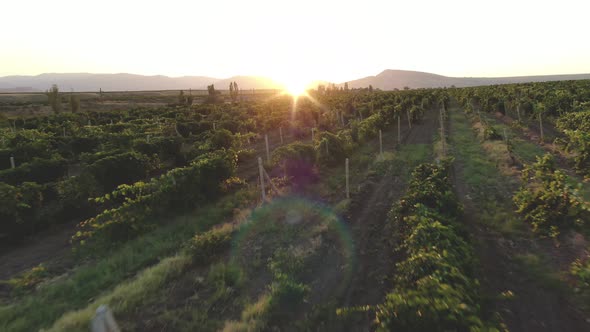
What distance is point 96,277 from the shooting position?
735 cm

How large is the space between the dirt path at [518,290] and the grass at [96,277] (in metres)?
8.33

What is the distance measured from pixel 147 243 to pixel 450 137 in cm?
2255

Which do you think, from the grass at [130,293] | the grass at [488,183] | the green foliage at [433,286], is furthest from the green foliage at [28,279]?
the grass at [488,183]

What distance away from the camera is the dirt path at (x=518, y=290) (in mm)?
5281

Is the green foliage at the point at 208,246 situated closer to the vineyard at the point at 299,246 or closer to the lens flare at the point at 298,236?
the vineyard at the point at 299,246

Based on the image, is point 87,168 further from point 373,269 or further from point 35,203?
point 373,269

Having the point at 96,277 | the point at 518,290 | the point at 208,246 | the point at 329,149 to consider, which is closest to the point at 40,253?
the point at 96,277

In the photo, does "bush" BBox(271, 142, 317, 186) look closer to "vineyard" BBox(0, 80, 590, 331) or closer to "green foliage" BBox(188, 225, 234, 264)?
"vineyard" BBox(0, 80, 590, 331)

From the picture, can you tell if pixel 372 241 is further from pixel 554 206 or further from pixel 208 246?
pixel 554 206

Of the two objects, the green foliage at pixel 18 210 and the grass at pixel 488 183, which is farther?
the grass at pixel 488 183

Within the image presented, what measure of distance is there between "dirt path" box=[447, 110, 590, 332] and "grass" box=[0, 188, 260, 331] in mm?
8329

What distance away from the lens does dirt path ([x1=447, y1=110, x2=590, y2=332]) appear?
528cm

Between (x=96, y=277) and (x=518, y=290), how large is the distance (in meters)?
10.1

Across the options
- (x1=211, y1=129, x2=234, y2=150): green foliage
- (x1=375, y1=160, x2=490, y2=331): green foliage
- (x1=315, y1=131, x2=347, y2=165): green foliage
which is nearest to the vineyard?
(x1=375, y1=160, x2=490, y2=331): green foliage
